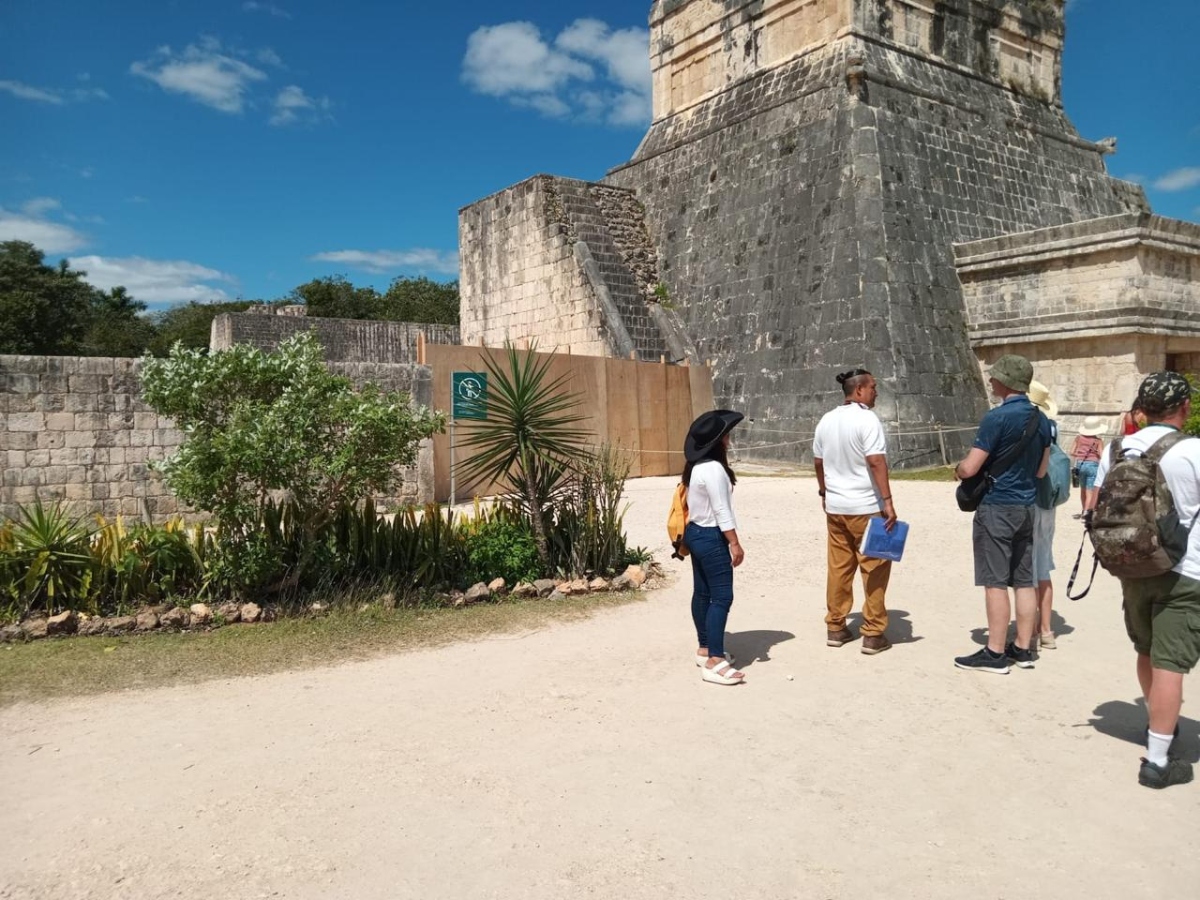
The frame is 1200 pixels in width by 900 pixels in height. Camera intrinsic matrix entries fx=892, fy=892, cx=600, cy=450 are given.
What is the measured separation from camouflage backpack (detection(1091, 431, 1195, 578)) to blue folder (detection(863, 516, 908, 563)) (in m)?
1.55

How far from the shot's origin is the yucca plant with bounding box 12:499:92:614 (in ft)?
19.6

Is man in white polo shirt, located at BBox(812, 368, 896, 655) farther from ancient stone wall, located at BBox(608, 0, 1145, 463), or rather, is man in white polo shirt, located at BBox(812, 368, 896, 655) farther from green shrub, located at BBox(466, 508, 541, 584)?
ancient stone wall, located at BBox(608, 0, 1145, 463)

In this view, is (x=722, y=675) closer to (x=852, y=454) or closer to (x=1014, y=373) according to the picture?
(x=852, y=454)

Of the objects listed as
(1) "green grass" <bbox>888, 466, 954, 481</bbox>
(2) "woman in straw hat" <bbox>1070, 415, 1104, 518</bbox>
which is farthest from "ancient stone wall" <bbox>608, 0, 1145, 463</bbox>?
(2) "woman in straw hat" <bbox>1070, 415, 1104, 518</bbox>

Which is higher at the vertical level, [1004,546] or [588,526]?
[1004,546]

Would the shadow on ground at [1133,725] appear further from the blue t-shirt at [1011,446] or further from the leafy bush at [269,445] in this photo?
the leafy bush at [269,445]

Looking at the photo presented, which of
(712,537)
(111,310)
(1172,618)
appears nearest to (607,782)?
(712,537)

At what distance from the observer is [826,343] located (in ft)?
49.4

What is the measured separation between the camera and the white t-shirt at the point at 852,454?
527 cm

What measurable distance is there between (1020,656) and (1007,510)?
0.88 meters

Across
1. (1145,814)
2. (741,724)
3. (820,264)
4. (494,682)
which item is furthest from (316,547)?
(820,264)

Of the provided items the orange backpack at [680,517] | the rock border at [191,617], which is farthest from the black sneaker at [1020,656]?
the rock border at [191,617]

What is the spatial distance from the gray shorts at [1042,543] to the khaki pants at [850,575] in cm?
85

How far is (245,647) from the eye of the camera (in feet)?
18.2
